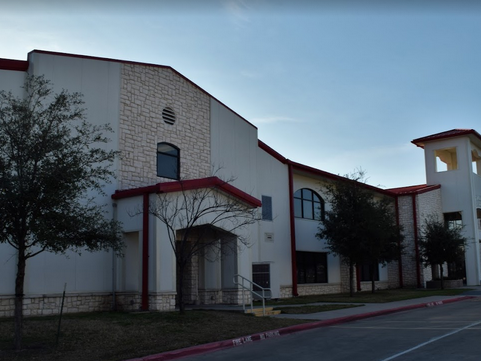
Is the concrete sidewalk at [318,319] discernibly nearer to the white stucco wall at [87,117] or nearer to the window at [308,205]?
the white stucco wall at [87,117]

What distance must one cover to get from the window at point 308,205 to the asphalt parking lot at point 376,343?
48.2 ft

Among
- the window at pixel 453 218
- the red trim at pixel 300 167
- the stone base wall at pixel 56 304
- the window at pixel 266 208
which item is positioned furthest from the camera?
the window at pixel 453 218

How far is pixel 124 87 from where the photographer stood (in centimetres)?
2136

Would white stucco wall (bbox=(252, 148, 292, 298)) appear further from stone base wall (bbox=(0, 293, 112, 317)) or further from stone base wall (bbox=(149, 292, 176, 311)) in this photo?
stone base wall (bbox=(0, 293, 112, 317))

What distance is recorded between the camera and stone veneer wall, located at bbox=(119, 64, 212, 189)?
21.2 m

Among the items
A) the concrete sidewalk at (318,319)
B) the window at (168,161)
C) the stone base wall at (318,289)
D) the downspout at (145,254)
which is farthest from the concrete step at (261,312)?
the stone base wall at (318,289)

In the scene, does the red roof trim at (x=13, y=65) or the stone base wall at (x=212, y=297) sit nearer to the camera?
the red roof trim at (x=13, y=65)

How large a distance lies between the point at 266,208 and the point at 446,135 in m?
19.7

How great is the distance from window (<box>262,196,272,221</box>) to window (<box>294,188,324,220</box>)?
283 centimetres

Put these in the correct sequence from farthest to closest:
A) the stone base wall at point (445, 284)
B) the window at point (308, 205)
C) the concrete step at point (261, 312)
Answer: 1. the stone base wall at point (445, 284)
2. the window at point (308, 205)
3. the concrete step at point (261, 312)

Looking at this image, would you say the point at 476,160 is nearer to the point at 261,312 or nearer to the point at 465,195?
the point at 465,195

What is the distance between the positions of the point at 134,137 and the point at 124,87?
6.45ft

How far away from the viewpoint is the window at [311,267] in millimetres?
30236

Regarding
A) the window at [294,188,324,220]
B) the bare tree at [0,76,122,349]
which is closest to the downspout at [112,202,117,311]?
the bare tree at [0,76,122,349]
